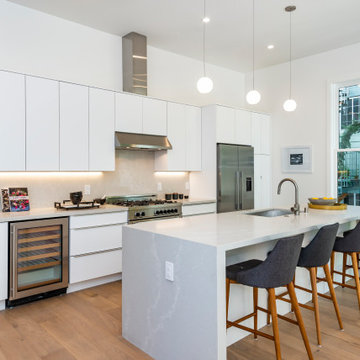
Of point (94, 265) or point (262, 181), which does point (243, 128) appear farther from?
point (94, 265)

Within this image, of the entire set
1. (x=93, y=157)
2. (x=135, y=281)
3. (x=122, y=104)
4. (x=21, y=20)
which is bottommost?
(x=135, y=281)

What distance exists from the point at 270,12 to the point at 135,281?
142 inches

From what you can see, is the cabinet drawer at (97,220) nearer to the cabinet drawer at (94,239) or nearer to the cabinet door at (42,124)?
the cabinet drawer at (94,239)

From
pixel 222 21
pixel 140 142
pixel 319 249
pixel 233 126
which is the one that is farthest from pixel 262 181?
pixel 319 249

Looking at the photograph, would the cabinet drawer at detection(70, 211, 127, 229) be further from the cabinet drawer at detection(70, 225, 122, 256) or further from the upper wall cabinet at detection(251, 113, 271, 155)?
the upper wall cabinet at detection(251, 113, 271, 155)

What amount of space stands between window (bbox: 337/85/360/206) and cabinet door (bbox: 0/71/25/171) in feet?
15.6

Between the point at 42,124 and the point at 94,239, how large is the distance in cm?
143

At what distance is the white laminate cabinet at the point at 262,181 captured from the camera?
239 inches

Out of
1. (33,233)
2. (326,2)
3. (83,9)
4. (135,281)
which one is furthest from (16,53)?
(326,2)

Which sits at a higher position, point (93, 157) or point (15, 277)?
point (93, 157)

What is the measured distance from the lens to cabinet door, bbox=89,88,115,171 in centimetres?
419

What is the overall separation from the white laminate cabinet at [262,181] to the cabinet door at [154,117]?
202 centimetres

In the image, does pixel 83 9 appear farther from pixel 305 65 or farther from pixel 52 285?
pixel 305 65

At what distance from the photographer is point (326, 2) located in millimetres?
3967
